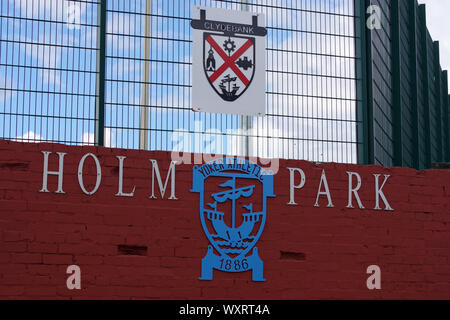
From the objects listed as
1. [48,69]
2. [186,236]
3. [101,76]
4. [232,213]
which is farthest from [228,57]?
[48,69]

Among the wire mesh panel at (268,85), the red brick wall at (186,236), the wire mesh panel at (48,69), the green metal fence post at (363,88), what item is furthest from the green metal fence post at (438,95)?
the red brick wall at (186,236)

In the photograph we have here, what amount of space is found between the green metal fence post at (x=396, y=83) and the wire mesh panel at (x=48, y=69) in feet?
35.7

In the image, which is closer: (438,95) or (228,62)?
(228,62)

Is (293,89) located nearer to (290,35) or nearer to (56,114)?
(290,35)

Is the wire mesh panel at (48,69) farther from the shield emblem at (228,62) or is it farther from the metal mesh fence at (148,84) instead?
the shield emblem at (228,62)

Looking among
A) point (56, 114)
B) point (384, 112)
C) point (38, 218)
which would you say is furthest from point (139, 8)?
point (38, 218)

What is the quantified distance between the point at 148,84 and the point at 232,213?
8.59 meters

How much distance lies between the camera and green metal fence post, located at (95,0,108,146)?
18.5 m

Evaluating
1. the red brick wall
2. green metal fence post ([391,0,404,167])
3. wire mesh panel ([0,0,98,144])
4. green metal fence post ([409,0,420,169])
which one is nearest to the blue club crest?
the red brick wall

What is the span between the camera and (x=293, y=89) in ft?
65.8

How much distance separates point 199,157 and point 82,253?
1876mm

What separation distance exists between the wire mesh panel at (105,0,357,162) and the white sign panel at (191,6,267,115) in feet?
27.2

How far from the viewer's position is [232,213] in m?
10.7

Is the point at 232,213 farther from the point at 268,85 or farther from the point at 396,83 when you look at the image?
the point at 396,83
